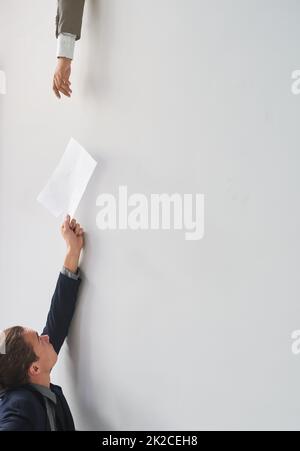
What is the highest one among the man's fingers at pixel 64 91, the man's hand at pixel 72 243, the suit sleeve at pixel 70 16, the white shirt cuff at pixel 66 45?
the suit sleeve at pixel 70 16

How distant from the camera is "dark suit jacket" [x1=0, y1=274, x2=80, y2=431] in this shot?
1.15m

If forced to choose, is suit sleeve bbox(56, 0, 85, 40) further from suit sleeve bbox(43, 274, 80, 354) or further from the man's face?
the man's face

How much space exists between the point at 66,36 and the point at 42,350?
2.73ft

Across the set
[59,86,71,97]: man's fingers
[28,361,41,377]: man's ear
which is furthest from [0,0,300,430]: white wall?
[28,361,41,377]: man's ear

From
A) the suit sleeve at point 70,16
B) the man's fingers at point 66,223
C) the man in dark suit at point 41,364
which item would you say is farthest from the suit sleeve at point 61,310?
the suit sleeve at point 70,16

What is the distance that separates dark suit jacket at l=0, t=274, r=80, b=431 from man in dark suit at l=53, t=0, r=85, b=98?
0.53 meters

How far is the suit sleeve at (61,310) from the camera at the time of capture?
1.33 meters

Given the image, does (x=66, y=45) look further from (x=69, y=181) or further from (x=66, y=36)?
(x=69, y=181)

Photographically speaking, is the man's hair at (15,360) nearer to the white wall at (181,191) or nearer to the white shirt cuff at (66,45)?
the white wall at (181,191)

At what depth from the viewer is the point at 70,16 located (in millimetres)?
1258

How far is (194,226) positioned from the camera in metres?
1.05

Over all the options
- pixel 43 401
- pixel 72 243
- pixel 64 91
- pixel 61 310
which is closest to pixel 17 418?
pixel 43 401
